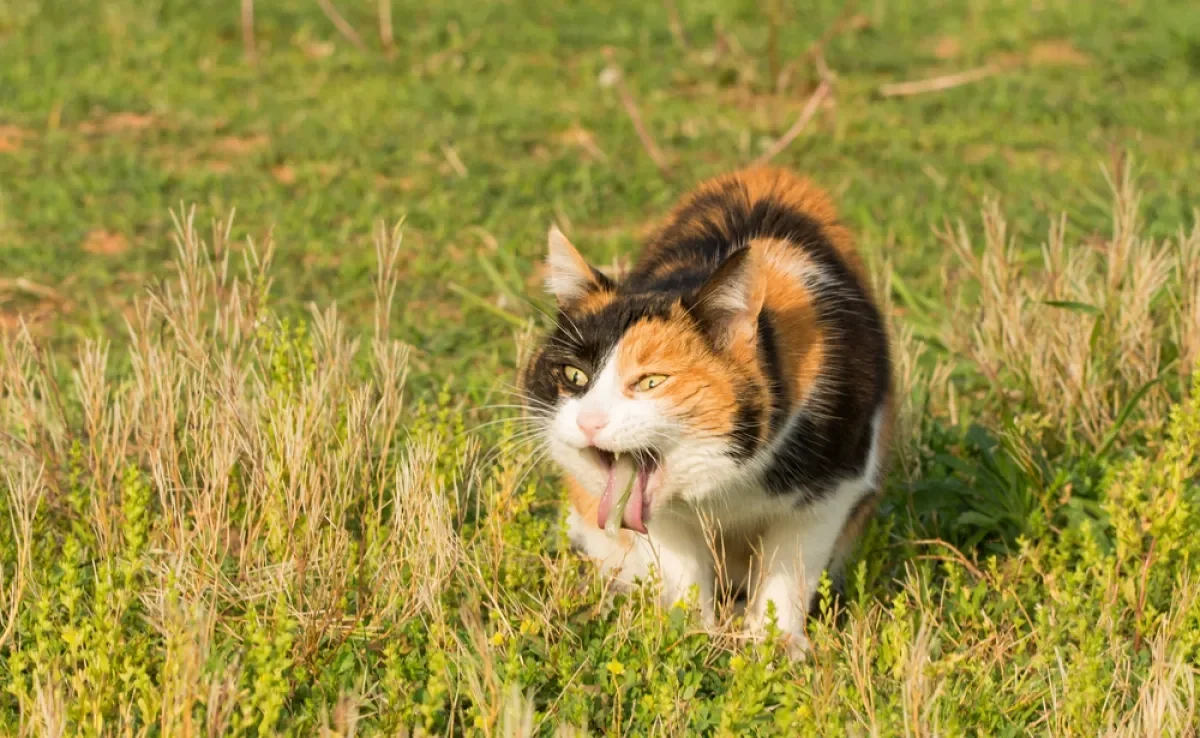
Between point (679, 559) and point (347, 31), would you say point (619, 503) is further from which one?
point (347, 31)

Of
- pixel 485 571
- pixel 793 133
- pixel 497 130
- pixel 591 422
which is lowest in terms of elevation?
pixel 485 571

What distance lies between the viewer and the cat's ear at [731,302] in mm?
3537

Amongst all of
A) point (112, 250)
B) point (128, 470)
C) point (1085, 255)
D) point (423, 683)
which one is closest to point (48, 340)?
point (112, 250)

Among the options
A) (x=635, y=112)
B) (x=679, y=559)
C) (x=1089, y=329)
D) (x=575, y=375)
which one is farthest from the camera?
(x=635, y=112)

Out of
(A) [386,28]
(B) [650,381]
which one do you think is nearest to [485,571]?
(B) [650,381]

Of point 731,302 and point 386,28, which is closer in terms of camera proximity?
point 731,302

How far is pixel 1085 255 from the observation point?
554 centimetres

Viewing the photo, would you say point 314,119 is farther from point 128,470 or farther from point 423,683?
point 423,683

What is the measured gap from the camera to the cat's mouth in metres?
3.65

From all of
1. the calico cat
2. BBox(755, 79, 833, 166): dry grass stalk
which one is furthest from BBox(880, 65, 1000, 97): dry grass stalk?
the calico cat

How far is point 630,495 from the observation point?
3.65 m

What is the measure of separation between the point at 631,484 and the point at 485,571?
0.59 meters

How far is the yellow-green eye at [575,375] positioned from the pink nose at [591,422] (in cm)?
18

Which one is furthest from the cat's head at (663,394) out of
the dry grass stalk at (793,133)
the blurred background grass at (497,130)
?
the dry grass stalk at (793,133)
